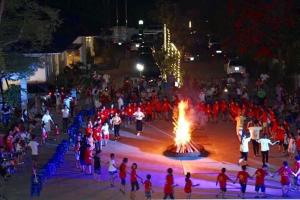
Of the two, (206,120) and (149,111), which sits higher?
(149,111)

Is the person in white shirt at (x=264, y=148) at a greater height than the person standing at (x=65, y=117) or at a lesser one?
lesser

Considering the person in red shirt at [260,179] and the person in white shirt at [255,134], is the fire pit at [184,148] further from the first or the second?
the person in red shirt at [260,179]

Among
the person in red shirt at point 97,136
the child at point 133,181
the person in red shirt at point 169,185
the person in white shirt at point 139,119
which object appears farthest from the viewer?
the person in white shirt at point 139,119

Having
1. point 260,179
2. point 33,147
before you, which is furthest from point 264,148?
point 33,147

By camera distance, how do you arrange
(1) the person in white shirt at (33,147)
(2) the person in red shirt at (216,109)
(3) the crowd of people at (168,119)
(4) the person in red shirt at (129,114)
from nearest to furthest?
1. (3) the crowd of people at (168,119)
2. (1) the person in white shirt at (33,147)
3. (4) the person in red shirt at (129,114)
4. (2) the person in red shirt at (216,109)

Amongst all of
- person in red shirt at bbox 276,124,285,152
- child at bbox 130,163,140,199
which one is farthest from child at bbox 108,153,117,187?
person in red shirt at bbox 276,124,285,152

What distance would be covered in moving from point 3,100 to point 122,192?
13.9m

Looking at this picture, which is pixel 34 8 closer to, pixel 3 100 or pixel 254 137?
pixel 3 100

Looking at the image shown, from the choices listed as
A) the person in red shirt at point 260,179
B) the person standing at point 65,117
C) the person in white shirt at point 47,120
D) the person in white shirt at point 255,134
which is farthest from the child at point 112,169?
the person standing at point 65,117

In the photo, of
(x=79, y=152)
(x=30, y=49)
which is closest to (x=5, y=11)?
(x=30, y=49)

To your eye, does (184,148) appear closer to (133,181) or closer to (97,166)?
(97,166)

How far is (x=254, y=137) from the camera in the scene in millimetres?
23734

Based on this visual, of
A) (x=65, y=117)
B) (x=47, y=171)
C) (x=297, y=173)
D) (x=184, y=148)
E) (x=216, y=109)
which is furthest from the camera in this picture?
(x=216, y=109)

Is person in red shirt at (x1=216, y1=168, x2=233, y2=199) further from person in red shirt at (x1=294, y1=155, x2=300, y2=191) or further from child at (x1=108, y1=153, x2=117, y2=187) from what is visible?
child at (x1=108, y1=153, x2=117, y2=187)
